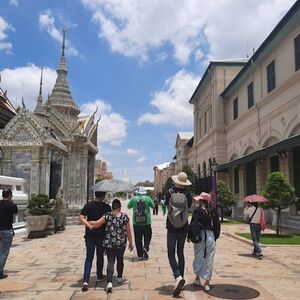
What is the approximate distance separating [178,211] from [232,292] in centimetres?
161

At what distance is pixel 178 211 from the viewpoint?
638 cm

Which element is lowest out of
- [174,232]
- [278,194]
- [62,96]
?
[174,232]

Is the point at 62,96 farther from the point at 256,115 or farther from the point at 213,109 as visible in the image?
the point at 213,109


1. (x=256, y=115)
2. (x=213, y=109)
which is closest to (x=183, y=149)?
(x=213, y=109)

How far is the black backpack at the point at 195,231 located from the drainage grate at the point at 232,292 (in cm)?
87

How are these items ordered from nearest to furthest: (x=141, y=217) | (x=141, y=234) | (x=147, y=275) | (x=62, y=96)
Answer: (x=147, y=275), (x=141, y=217), (x=141, y=234), (x=62, y=96)

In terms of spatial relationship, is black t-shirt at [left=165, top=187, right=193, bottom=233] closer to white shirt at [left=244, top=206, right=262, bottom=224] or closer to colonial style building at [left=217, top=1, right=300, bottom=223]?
white shirt at [left=244, top=206, right=262, bottom=224]

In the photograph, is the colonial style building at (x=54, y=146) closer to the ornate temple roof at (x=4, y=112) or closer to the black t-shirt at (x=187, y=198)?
the ornate temple roof at (x=4, y=112)

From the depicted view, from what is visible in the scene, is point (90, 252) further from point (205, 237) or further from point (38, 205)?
point (38, 205)

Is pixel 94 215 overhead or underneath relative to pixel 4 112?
underneath

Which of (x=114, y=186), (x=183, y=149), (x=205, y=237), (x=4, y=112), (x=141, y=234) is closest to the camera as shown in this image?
(x=205, y=237)

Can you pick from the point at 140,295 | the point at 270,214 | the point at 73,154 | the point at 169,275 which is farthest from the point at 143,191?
the point at 73,154

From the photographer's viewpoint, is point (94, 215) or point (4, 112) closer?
point (94, 215)

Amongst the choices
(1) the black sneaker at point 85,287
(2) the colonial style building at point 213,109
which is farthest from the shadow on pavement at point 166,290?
(2) the colonial style building at point 213,109
